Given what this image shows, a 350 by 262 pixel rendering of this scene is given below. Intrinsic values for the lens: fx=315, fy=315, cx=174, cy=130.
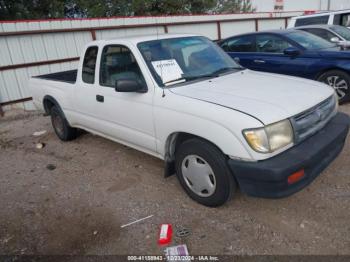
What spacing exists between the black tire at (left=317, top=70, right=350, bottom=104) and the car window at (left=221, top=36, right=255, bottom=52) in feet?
5.80

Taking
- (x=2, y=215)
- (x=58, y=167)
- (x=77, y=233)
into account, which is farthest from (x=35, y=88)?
(x=77, y=233)

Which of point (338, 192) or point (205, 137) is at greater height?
point (205, 137)

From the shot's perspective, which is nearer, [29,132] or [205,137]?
[205,137]

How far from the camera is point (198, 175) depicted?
3.23 meters

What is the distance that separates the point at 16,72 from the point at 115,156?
5092 millimetres

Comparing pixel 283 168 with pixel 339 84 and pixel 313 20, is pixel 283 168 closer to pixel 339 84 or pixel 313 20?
pixel 339 84

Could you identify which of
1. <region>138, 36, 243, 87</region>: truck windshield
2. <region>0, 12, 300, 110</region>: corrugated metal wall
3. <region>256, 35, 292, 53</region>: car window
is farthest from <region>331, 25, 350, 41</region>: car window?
<region>0, 12, 300, 110</region>: corrugated metal wall

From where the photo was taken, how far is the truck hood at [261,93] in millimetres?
2764

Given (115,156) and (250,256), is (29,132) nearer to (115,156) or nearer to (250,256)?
(115,156)

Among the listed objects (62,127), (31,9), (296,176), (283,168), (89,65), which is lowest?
(62,127)

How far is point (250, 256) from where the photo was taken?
263 centimetres

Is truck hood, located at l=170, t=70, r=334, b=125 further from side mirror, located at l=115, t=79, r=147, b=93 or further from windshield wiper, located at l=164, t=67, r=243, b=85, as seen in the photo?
side mirror, located at l=115, t=79, r=147, b=93

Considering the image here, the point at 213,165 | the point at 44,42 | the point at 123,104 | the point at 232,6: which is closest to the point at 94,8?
the point at 44,42

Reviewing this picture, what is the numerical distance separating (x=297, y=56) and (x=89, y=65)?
426cm
